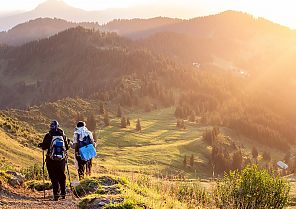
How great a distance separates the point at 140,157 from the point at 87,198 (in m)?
90.7

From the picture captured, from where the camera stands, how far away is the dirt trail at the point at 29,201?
15.4 metres

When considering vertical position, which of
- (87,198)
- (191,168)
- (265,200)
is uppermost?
(87,198)

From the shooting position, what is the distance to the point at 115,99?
19250cm

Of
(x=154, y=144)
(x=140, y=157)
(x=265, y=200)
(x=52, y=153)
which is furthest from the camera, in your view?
(x=154, y=144)

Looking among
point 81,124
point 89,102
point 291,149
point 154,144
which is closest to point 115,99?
point 89,102

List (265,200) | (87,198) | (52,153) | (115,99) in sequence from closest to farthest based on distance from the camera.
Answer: (87,198) → (52,153) → (265,200) → (115,99)

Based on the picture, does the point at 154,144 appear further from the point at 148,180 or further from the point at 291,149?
the point at 148,180

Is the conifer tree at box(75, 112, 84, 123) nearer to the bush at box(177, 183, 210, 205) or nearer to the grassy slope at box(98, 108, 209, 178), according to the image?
the grassy slope at box(98, 108, 209, 178)

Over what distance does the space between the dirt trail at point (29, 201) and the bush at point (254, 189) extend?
5.97 meters

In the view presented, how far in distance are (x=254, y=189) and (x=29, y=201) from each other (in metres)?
8.96

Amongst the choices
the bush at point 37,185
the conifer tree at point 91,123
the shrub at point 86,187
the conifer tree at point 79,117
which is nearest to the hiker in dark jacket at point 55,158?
the shrub at point 86,187

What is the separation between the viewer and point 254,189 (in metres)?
17.3

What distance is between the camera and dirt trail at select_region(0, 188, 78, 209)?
15352mm

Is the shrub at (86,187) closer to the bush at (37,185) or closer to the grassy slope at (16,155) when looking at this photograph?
the bush at (37,185)
